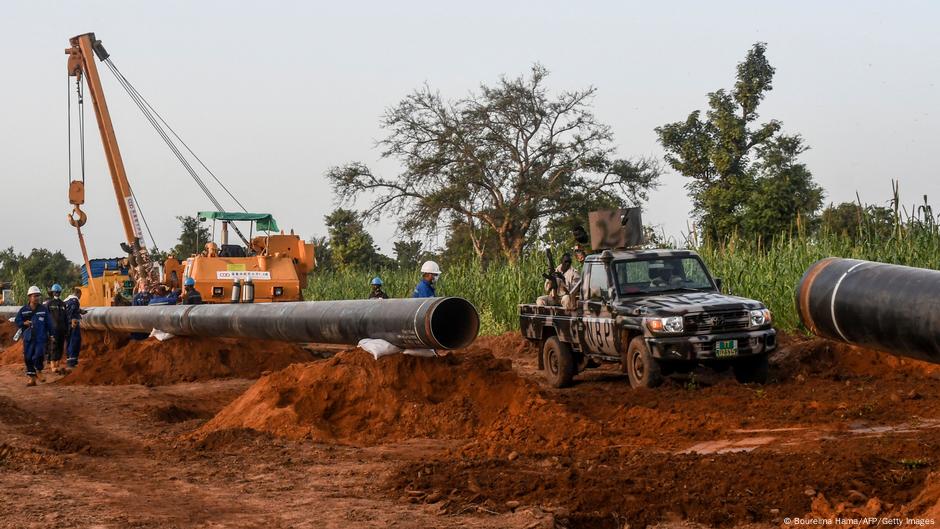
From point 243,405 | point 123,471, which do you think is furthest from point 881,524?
point 243,405

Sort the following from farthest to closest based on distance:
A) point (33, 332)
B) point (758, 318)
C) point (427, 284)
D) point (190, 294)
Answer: point (190, 294) → point (33, 332) → point (427, 284) → point (758, 318)

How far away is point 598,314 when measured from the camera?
568 inches

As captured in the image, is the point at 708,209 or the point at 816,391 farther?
the point at 708,209

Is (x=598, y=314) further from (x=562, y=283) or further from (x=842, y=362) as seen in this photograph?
(x=842, y=362)

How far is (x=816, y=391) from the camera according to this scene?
13109 millimetres

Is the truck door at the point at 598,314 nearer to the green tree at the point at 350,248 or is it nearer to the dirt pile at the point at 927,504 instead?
the dirt pile at the point at 927,504

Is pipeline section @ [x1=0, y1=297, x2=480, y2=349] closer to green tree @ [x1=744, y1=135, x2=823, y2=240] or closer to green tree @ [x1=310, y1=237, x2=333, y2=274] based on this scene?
green tree @ [x1=744, y1=135, x2=823, y2=240]

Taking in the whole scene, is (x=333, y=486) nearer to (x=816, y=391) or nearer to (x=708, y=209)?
(x=816, y=391)

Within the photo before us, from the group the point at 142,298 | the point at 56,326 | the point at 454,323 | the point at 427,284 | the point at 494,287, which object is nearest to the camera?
the point at 454,323

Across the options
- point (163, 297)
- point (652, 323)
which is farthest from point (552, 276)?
point (163, 297)

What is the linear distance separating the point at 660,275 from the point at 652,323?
5.27 ft

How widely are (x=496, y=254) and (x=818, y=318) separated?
134 feet

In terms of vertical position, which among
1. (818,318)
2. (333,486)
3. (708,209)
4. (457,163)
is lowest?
(333,486)

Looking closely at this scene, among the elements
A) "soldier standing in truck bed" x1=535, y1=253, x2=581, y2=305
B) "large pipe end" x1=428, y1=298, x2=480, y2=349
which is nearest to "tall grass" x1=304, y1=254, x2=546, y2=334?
"soldier standing in truck bed" x1=535, y1=253, x2=581, y2=305
